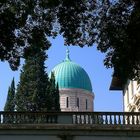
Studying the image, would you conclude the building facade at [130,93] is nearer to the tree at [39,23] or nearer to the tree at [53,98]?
the tree at [53,98]

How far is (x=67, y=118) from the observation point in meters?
28.1

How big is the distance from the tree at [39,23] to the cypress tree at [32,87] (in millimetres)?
33671

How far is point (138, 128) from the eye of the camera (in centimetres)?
2750

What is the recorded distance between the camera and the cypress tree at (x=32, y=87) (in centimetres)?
5259

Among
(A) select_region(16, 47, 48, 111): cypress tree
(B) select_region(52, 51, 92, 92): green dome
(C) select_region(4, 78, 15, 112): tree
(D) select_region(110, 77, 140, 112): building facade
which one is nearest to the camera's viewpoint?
(D) select_region(110, 77, 140, 112): building facade

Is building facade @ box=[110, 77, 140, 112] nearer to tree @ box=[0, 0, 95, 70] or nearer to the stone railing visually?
the stone railing

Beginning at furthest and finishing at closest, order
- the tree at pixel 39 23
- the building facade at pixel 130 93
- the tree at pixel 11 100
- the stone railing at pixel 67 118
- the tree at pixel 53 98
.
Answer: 1. the tree at pixel 11 100
2. the tree at pixel 53 98
3. the building facade at pixel 130 93
4. the stone railing at pixel 67 118
5. the tree at pixel 39 23

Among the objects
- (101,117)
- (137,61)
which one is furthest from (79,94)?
(137,61)

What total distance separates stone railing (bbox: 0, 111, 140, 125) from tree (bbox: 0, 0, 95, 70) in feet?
31.6

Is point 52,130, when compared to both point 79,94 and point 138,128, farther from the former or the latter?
point 79,94

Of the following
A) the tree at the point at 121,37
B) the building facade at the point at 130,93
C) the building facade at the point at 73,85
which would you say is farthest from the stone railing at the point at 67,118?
the building facade at the point at 73,85

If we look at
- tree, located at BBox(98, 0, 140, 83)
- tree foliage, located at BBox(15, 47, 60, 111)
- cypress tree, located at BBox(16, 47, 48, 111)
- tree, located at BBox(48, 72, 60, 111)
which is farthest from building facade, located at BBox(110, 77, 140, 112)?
tree, located at BBox(98, 0, 140, 83)

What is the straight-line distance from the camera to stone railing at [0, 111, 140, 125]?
28000 millimetres

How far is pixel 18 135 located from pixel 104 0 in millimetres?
10955
